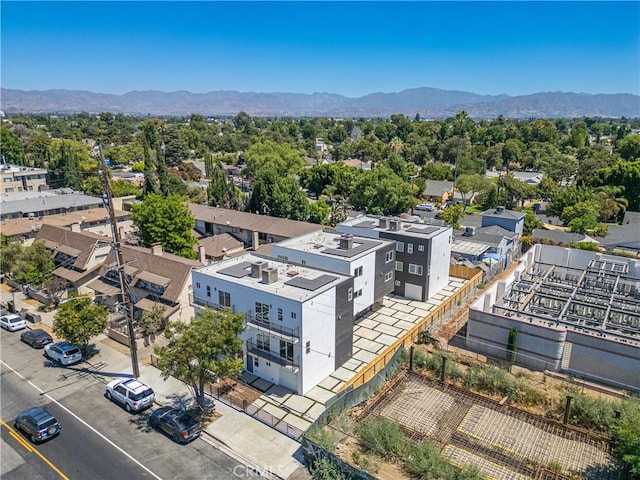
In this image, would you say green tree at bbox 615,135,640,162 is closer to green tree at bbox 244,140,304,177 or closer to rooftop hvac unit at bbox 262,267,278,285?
green tree at bbox 244,140,304,177

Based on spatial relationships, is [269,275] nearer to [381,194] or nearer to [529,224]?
[381,194]

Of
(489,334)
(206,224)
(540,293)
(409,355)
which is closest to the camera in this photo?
(409,355)

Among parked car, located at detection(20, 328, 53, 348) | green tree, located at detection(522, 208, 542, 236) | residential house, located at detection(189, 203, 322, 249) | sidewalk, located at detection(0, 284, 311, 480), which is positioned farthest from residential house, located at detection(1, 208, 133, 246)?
green tree, located at detection(522, 208, 542, 236)

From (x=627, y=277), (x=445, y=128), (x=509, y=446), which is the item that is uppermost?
(x=445, y=128)

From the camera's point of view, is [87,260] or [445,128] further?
[445,128]

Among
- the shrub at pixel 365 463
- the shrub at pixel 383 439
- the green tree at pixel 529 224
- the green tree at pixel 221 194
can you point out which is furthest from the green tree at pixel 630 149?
the shrub at pixel 365 463

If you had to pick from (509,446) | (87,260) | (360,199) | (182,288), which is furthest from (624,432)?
(360,199)

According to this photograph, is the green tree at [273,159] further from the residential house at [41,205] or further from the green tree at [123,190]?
the residential house at [41,205]

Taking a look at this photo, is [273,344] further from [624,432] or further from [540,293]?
[540,293]
